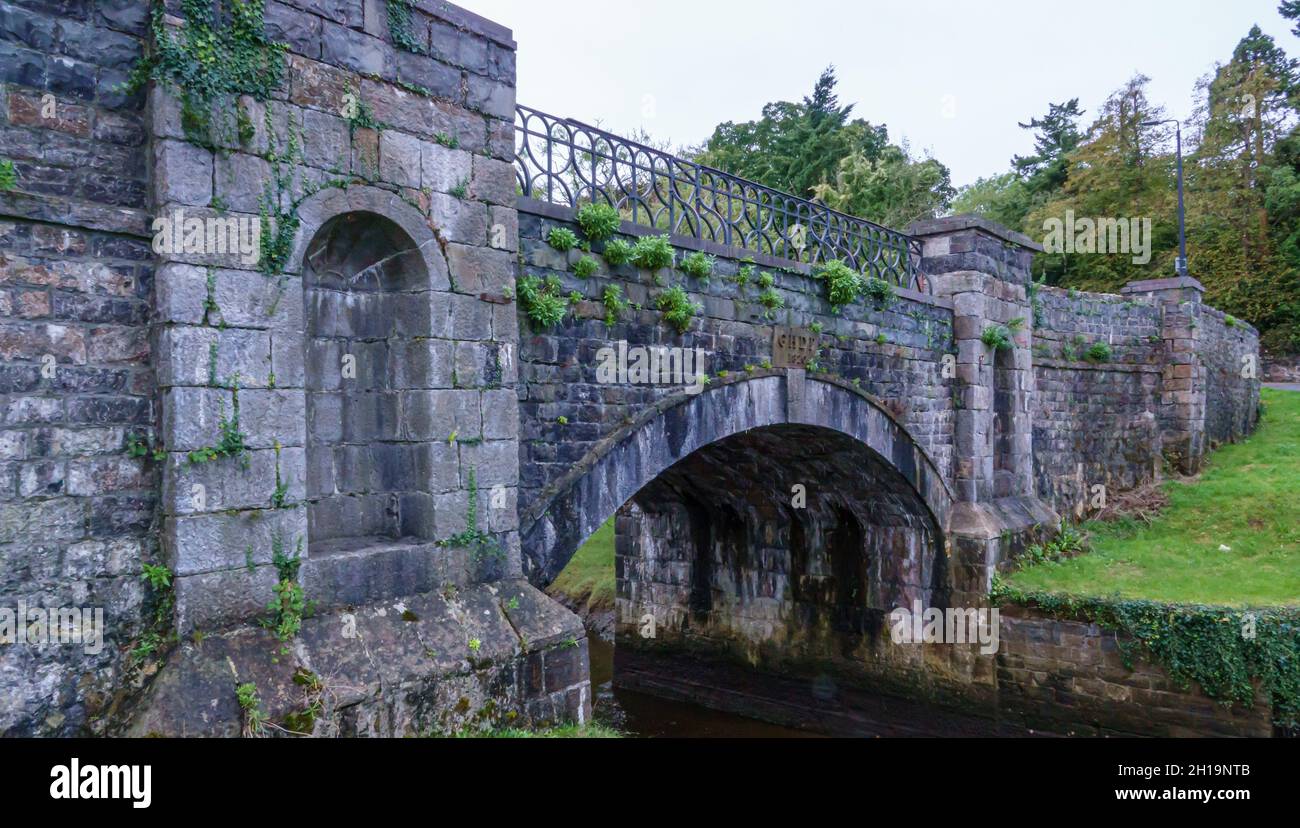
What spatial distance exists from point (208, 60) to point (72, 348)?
1528 millimetres

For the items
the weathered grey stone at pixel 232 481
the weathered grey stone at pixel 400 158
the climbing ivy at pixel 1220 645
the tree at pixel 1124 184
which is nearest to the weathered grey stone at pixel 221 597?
the weathered grey stone at pixel 232 481

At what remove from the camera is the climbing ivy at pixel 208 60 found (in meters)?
4.28

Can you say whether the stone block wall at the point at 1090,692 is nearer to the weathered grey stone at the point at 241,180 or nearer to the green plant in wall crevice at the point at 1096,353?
the green plant in wall crevice at the point at 1096,353

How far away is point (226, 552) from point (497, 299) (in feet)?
7.36

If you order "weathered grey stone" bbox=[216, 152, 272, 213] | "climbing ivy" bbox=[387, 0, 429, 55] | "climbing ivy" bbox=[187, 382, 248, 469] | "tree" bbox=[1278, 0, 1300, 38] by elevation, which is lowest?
"climbing ivy" bbox=[187, 382, 248, 469]

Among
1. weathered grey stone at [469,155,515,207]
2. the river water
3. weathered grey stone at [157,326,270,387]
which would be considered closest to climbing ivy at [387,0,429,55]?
weathered grey stone at [469,155,515,207]

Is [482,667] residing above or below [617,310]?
below

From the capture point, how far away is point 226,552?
4.43 metres

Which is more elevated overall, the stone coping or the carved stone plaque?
the stone coping

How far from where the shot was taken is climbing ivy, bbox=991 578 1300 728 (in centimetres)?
949

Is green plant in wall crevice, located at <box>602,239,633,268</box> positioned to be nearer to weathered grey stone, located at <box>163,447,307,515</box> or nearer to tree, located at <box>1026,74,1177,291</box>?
weathered grey stone, located at <box>163,447,307,515</box>

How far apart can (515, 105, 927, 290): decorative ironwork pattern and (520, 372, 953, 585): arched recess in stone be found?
54.5 inches

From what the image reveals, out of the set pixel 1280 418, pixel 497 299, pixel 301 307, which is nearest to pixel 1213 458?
pixel 1280 418

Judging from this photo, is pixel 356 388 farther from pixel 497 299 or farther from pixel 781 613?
pixel 781 613
